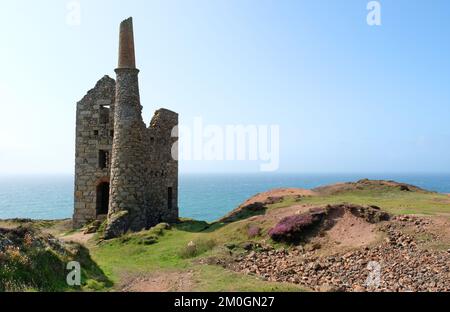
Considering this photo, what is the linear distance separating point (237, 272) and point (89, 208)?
2076 cm

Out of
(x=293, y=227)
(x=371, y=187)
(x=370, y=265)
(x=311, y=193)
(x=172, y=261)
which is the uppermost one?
(x=371, y=187)

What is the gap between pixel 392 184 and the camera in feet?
123

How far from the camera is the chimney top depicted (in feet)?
99.9

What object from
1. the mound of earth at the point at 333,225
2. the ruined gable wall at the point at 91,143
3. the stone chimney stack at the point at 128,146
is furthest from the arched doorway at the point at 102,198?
the mound of earth at the point at 333,225

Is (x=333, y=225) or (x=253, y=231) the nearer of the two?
(x=333, y=225)

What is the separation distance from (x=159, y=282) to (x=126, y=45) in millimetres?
20092

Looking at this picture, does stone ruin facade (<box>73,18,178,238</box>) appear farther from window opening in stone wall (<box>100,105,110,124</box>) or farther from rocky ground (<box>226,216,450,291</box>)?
rocky ground (<box>226,216,450,291</box>)

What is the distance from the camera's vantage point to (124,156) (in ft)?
97.2

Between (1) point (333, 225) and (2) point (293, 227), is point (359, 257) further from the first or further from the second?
(2) point (293, 227)

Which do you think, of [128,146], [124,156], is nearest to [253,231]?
[124,156]

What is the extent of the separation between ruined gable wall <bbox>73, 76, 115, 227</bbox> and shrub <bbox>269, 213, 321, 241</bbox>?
17.5 m

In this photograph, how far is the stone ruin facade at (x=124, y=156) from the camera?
1161 inches

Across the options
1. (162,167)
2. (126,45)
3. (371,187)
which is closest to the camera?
(126,45)
